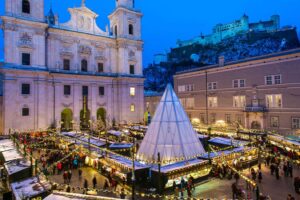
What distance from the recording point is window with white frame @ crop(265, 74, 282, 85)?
27.9 m

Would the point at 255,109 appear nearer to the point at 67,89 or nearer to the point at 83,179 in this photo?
the point at 83,179

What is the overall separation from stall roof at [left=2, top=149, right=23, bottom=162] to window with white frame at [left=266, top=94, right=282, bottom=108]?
2950 centimetres

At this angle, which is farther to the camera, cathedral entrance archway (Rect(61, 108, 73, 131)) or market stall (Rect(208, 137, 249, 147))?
cathedral entrance archway (Rect(61, 108, 73, 131))

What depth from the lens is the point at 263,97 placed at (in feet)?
97.1

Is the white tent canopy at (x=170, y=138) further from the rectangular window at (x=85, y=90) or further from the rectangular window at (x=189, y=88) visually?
the rectangular window at (x=85, y=90)

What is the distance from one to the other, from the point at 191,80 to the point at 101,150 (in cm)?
2653

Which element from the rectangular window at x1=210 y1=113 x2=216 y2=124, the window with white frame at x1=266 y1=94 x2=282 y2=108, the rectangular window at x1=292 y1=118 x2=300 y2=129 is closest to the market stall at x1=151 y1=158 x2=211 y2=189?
the rectangular window at x1=292 y1=118 x2=300 y2=129

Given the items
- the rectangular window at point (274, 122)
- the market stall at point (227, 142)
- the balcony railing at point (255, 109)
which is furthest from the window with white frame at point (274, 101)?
the market stall at point (227, 142)

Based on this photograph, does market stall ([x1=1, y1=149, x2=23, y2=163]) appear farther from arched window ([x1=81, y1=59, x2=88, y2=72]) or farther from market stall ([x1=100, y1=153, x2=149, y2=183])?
arched window ([x1=81, y1=59, x2=88, y2=72])

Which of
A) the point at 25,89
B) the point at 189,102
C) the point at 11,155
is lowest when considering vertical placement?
the point at 11,155

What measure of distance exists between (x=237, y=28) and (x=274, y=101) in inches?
3305

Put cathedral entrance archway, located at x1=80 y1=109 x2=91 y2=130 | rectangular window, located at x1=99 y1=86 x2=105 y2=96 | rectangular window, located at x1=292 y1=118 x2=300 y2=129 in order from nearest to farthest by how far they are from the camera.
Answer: rectangular window, located at x1=292 y1=118 x2=300 y2=129 → cathedral entrance archway, located at x1=80 y1=109 x2=91 y2=130 → rectangular window, located at x1=99 y1=86 x2=105 y2=96

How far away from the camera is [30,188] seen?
1113 cm

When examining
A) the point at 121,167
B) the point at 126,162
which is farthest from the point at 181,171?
the point at 121,167
